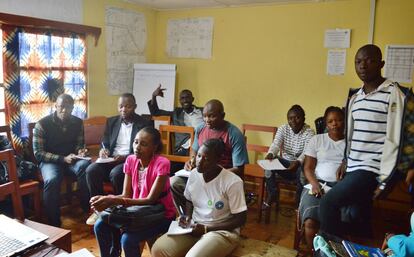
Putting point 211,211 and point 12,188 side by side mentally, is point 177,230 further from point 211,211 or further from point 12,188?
point 12,188

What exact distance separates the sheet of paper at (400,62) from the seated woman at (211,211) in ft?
7.54

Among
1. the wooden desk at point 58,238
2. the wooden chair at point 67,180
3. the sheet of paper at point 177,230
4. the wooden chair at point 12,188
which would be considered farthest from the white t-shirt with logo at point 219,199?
the wooden chair at point 67,180

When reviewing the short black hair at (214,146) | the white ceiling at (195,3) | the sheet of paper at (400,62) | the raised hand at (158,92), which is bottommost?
the short black hair at (214,146)

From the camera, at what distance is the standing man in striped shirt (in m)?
2.01

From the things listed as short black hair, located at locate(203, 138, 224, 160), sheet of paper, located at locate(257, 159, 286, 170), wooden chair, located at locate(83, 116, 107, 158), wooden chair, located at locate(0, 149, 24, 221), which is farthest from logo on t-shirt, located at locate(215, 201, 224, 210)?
wooden chair, located at locate(83, 116, 107, 158)

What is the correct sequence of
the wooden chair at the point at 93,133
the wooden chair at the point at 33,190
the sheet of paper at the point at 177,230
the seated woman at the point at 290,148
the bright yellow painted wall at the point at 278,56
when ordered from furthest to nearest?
the wooden chair at the point at 93,133 → the bright yellow painted wall at the point at 278,56 → the seated woman at the point at 290,148 → the wooden chair at the point at 33,190 → the sheet of paper at the point at 177,230

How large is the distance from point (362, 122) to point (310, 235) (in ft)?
2.62

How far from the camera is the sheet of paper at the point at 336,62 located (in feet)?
12.0

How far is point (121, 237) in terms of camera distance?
201 cm

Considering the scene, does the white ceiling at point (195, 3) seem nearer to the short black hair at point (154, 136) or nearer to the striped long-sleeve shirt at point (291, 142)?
the striped long-sleeve shirt at point (291, 142)

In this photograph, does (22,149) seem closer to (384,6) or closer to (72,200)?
(72,200)

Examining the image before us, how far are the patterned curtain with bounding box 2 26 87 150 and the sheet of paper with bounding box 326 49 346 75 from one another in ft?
8.57

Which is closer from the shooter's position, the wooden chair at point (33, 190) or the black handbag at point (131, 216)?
the black handbag at point (131, 216)

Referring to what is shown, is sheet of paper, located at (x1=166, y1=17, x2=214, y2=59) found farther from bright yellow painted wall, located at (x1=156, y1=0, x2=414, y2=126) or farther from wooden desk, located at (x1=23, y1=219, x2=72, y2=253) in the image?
wooden desk, located at (x1=23, y1=219, x2=72, y2=253)
